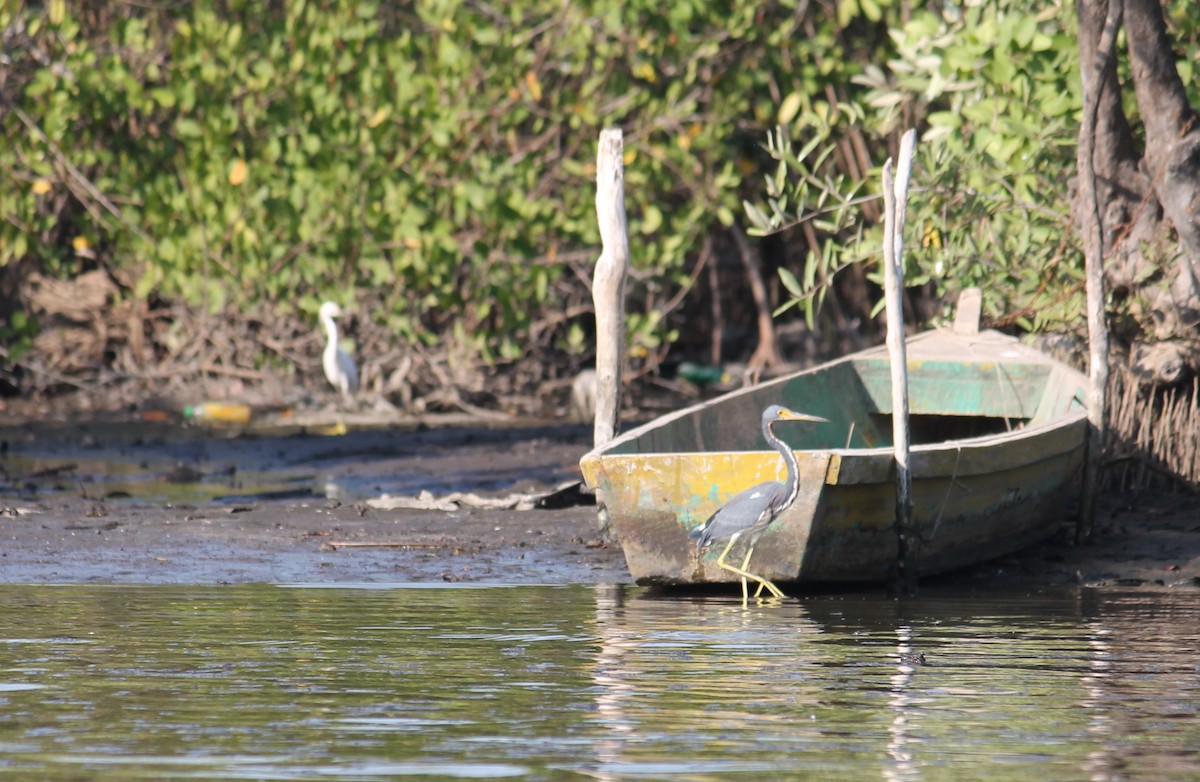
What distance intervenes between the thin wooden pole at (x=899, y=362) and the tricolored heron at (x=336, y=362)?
8351 mm

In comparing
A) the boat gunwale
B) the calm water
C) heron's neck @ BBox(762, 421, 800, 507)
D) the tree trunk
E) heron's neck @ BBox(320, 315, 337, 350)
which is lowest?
the calm water

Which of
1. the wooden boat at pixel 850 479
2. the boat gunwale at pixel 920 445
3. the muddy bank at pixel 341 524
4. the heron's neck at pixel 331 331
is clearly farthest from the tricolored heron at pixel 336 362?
the wooden boat at pixel 850 479

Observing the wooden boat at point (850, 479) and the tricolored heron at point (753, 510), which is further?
the wooden boat at point (850, 479)

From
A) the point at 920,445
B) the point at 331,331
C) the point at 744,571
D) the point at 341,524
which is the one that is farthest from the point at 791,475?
the point at 331,331

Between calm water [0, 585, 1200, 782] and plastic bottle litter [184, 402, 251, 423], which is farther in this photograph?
plastic bottle litter [184, 402, 251, 423]

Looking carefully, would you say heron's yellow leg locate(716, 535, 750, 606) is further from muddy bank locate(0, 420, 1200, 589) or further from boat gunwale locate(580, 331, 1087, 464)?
muddy bank locate(0, 420, 1200, 589)

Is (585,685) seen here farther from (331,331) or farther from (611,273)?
(331,331)

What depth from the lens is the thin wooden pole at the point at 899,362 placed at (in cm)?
943

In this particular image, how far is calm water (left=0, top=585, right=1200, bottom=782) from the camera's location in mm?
5777

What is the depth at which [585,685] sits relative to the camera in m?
6.99

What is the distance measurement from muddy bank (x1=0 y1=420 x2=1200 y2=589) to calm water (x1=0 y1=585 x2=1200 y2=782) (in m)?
0.67

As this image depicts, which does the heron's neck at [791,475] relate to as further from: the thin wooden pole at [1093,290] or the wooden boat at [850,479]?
the thin wooden pole at [1093,290]

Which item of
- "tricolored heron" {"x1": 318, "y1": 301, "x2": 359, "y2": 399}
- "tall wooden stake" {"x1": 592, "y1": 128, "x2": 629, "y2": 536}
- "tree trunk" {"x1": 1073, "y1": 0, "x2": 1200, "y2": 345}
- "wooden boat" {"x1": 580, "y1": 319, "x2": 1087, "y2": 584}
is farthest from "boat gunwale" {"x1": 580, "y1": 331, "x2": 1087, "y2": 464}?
"tricolored heron" {"x1": 318, "y1": 301, "x2": 359, "y2": 399}

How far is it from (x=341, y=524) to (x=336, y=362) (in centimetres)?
601
